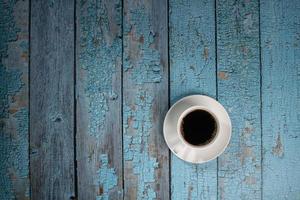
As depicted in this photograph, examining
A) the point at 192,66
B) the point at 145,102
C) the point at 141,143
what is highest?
the point at 192,66

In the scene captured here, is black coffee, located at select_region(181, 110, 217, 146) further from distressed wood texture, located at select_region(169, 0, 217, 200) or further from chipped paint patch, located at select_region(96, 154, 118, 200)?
chipped paint patch, located at select_region(96, 154, 118, 200)

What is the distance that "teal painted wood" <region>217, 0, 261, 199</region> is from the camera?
1124 mm

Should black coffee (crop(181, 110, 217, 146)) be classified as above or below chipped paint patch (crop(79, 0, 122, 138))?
below

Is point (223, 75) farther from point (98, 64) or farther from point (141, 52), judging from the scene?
point (98, 64)

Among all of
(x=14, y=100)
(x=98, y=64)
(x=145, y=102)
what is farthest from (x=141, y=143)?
(x=14, y=100)

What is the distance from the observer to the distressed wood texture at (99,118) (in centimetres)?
112

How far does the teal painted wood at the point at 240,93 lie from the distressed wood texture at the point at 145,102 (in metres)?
0.16

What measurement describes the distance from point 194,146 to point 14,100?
20.8 inches

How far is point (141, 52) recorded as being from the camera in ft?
3.70

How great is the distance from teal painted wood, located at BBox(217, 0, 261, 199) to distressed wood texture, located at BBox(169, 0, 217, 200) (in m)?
0.02

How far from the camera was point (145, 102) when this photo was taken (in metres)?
1.12

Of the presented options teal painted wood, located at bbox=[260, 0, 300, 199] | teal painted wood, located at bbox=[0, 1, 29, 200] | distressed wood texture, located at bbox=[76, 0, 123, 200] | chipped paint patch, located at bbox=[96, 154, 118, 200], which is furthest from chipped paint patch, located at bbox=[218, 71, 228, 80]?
teal painted wood, located at bbox=[0, 1, 29, 200]

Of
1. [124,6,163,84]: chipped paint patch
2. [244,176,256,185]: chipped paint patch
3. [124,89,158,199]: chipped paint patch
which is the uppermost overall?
[124,6,163,84]: chipped paint patch

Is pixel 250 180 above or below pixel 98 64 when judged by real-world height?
below
